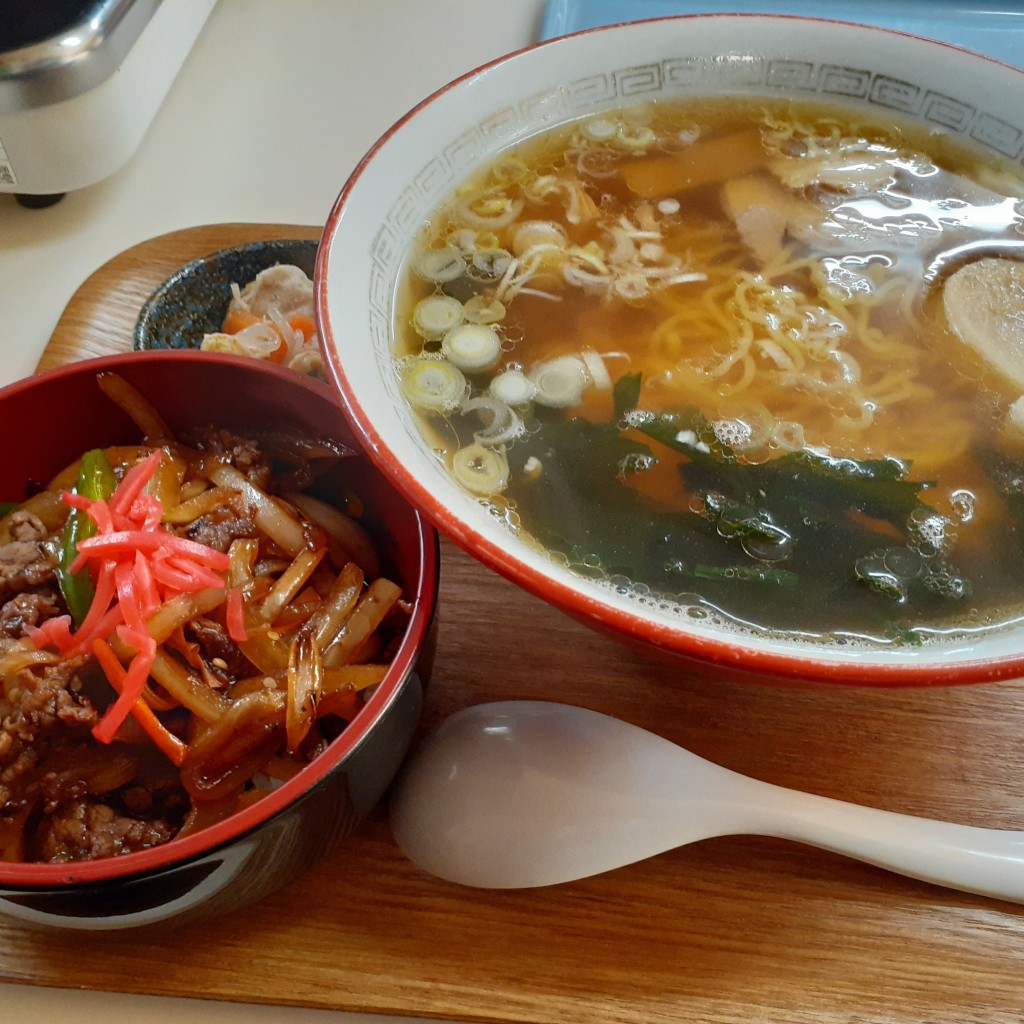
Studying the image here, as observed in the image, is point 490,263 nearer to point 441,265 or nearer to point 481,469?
point 441,265

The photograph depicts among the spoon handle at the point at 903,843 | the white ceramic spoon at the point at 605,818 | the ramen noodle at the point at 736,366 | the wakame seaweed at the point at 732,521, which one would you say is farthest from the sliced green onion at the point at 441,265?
the spoon handle at the point at 903,843

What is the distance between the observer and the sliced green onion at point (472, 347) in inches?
47.4

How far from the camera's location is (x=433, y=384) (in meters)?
1.16

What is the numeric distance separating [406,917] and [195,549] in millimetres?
463

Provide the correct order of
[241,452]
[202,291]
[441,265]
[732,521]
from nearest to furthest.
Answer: [732,521] → [241,452] → [441,265] → [202,291]

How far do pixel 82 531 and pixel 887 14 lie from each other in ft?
7.60

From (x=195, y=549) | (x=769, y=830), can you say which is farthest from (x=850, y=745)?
(x=195, y=549)

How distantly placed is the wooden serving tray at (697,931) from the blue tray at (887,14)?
1817 millimetres

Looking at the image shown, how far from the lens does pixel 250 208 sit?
A: 1.92 meters

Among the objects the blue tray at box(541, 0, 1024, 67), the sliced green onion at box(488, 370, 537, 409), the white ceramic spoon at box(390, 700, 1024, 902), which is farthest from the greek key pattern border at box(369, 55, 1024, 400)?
the blue tray at box(541, 0, 1024, 67)

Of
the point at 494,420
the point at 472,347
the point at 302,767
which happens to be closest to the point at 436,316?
the point at 472,347

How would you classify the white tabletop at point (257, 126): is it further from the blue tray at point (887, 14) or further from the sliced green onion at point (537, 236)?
the sliced green onion at point (537, 236)

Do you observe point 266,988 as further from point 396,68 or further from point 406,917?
point 396,68

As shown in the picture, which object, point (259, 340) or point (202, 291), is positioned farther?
point (202, 291)
